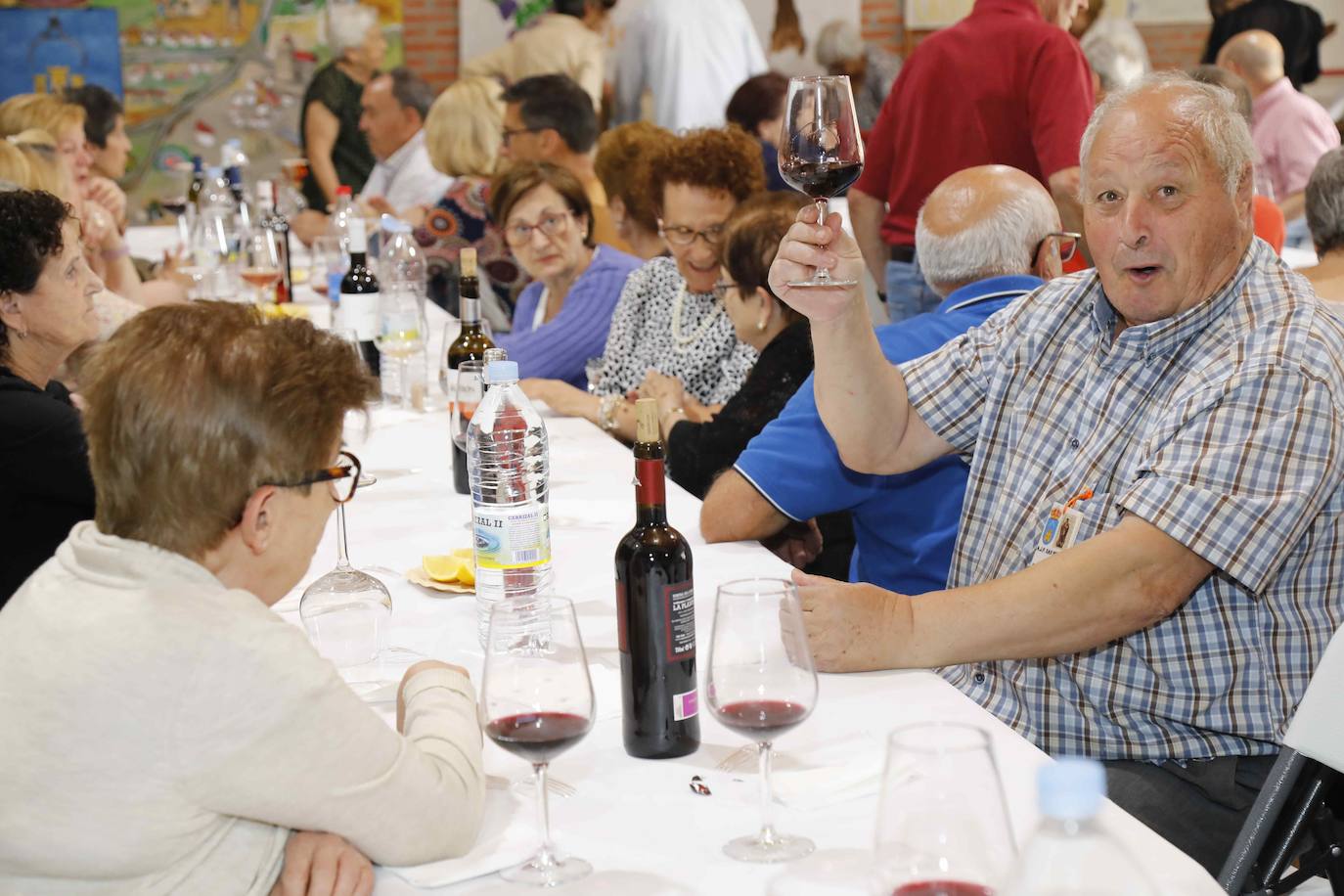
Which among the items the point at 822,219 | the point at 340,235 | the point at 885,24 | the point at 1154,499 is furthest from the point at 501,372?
the point at 885,24

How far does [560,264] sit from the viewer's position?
149 inches

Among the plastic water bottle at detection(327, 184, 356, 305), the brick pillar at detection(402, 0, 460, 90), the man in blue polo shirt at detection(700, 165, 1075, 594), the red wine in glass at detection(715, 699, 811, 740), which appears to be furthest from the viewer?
the brick pillar at detection(402, 0, 460, 90)

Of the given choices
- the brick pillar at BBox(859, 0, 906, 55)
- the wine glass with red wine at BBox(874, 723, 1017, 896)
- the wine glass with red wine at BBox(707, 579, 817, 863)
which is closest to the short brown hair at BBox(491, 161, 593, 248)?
the wine glass with red wine at BBox(707, 579, 817, 863)

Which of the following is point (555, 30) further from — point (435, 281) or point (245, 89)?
point (245, 89)

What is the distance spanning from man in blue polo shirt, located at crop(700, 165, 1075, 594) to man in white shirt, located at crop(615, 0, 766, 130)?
4.08m

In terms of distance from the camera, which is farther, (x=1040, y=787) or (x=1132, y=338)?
(x=1132, y=338)

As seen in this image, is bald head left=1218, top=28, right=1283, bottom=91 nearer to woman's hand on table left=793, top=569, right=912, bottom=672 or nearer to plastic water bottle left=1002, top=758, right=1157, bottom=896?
woman's hand on table left=793, top=569, right=912, bottom=672

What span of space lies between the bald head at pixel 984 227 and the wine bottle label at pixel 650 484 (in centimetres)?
121

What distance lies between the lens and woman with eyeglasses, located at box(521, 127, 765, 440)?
3.16 metres

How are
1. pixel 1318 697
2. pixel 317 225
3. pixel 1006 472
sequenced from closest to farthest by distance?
pixel 1318 697
pixel 1006 472
pixel 317 225

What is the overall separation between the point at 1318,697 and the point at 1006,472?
0.61 metres

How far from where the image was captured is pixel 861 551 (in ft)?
7.89

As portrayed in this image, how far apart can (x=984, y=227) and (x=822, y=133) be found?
1.98ft

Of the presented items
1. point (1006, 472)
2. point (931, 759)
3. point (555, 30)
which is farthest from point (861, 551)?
point (555, 30)
